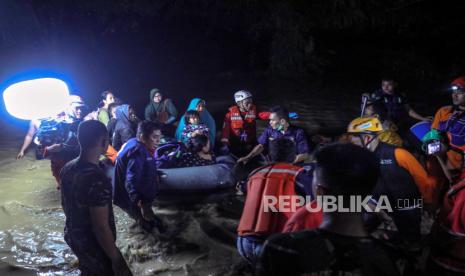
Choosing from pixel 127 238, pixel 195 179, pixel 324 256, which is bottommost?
pixel 127 238

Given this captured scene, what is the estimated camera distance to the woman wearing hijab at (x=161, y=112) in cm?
776

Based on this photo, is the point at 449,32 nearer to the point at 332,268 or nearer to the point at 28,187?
the point at 28,187

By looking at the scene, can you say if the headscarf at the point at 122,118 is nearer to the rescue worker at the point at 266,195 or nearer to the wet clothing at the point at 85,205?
the wet clothing at the point at 85,205

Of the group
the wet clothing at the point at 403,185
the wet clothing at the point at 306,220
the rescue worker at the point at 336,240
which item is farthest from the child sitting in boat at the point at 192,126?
Answer: the rescue worker at the point at 336,240

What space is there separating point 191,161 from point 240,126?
4.30 feet

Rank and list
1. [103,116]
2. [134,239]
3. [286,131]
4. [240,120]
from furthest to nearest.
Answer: [103,116]
[240,120]
[286,131]
[134,239]

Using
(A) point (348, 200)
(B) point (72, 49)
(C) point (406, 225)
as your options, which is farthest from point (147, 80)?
(A) point (348, 200)

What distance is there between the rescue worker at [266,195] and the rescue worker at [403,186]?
32.4 inches

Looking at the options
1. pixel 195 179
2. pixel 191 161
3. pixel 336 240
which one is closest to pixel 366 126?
pixel 336 240

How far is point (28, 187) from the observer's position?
6.21 meters

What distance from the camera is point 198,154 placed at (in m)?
5.97

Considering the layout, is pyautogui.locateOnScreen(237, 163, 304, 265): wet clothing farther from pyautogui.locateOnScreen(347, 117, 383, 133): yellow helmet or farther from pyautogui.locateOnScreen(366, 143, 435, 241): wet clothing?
pyautogui.locateOnScreen(347, 117, 383, 133): yellow helmet

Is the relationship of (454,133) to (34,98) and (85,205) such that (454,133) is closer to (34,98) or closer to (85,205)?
(85,205)

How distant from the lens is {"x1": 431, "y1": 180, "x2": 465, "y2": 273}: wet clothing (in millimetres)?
2307
